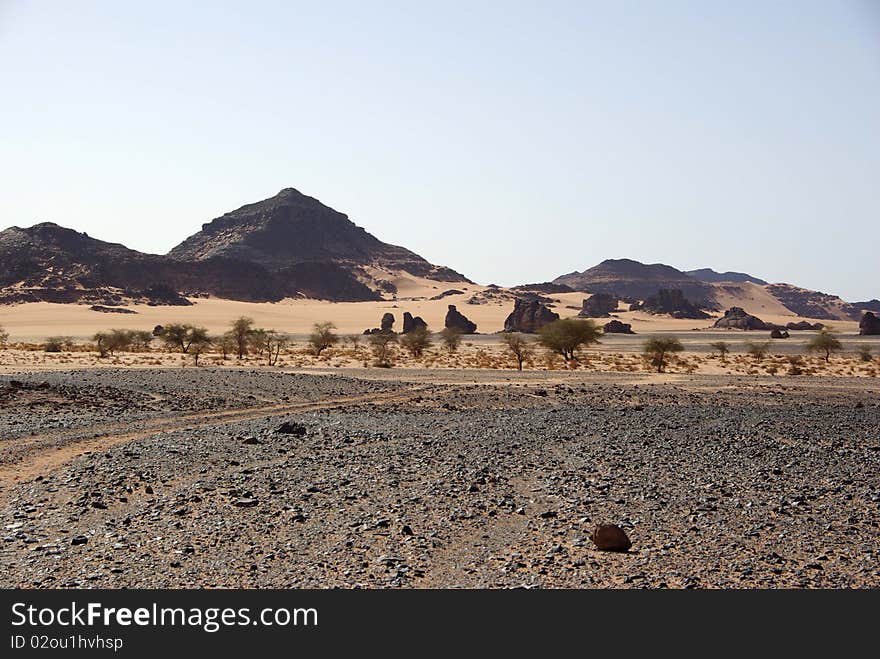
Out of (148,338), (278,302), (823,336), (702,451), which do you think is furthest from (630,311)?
(702,451)

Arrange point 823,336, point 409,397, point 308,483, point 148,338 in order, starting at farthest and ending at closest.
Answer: point 148,338 → point 823,336 → point 409,397 → point 308,483

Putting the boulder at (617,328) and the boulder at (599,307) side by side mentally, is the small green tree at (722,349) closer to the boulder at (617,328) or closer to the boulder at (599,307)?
the boulder at (617,328)

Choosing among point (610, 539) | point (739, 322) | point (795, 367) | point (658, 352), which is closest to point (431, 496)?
point (610, 539)

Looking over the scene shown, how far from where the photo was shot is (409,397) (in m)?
28.9

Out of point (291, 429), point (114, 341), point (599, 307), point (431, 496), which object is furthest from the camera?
point (599, 307)

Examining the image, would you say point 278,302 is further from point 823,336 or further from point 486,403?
point 486,403

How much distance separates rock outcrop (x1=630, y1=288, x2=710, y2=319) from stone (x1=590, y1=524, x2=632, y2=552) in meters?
151

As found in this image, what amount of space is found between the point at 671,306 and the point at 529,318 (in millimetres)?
63397

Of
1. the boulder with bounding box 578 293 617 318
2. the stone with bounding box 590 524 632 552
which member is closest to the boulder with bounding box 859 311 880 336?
the boulder with bounding box 578 293 617 318

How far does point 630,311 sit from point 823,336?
101 m

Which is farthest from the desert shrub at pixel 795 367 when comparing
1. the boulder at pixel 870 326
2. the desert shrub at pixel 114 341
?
the boulder at pixel 870 326

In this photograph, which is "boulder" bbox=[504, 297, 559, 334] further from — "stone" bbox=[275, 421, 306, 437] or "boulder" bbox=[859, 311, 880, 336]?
"stone" bbox=[275, 421, 306, 437]

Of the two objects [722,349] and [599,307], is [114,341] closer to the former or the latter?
[722,349]

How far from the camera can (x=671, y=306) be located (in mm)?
158250
